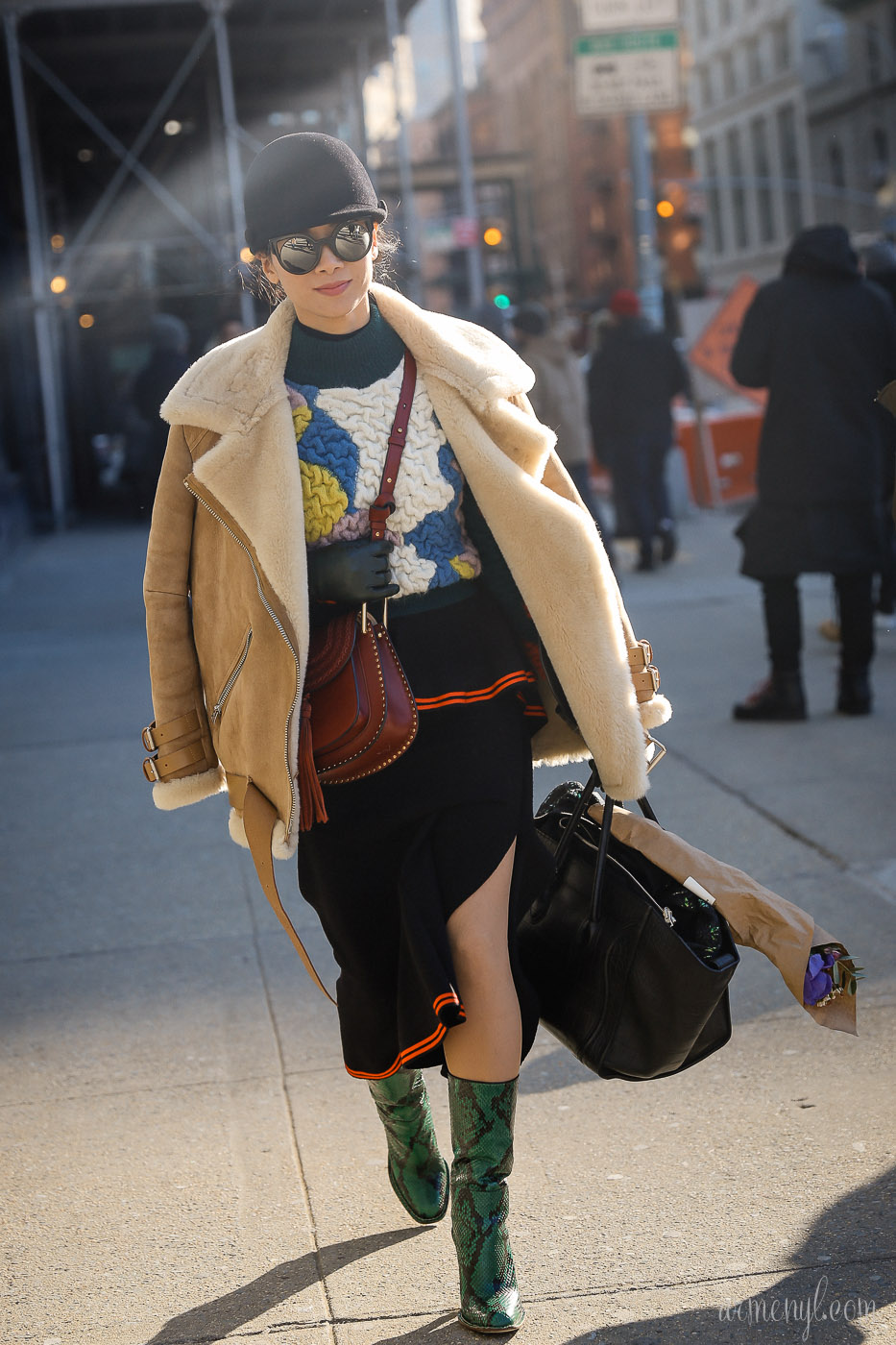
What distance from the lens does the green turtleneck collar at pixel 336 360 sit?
2.67m

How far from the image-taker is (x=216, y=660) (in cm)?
275

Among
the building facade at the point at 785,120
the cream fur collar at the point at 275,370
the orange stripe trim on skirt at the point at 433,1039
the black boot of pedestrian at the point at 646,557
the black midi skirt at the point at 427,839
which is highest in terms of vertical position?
the building facade at the point at 785,120

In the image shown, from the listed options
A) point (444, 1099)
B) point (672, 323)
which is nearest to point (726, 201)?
point (672, 323)

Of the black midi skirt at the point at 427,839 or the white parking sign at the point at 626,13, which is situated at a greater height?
the white parking sign at the point at 626,13

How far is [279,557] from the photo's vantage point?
8.29 ft

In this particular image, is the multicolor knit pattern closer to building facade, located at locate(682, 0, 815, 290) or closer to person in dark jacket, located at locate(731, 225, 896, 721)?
person in dark jacket, located at locate(731, 225, 896, 721)

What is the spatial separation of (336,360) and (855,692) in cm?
457

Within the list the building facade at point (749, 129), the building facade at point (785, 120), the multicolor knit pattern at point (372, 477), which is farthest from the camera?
the building facade at point (749, 129)

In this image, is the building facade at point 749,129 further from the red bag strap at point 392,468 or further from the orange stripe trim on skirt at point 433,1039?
the orange stripe trim on skirt at point 433,1039

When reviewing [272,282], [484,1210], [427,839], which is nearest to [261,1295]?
[484,1210]

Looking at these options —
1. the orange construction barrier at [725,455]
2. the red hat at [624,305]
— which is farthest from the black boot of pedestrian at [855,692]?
the orange construction barrier at [725,455]

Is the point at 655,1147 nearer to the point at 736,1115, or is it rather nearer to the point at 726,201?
the point at 736,1115

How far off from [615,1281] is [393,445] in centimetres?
150

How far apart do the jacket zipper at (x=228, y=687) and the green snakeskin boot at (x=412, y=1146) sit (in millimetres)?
721
